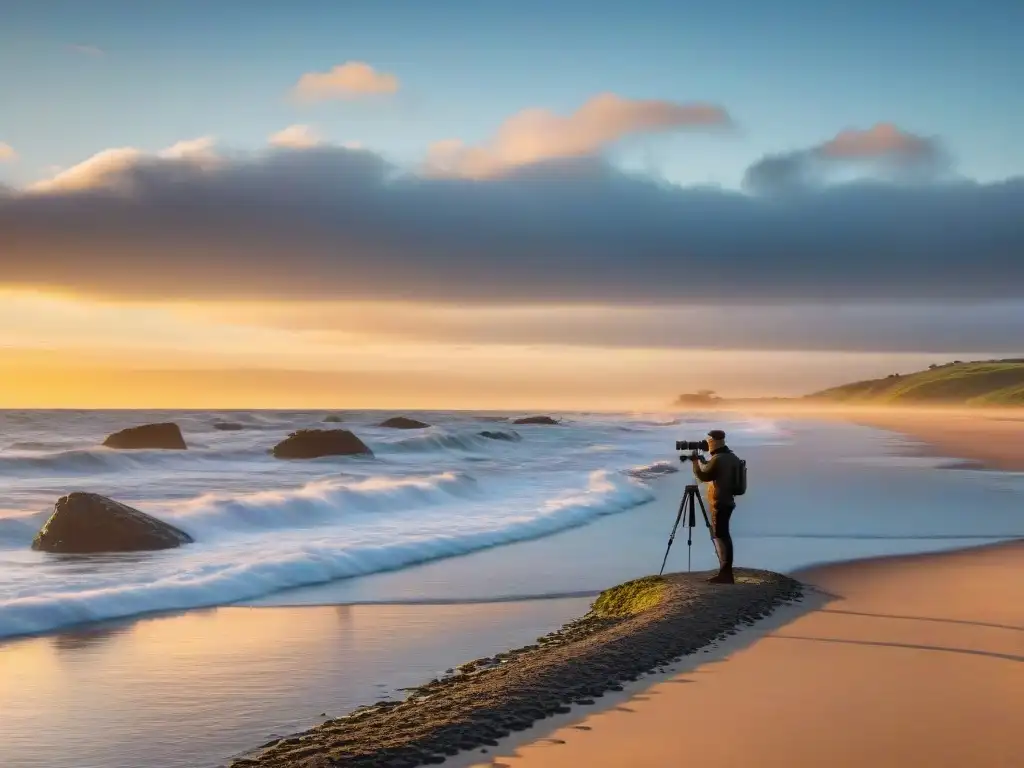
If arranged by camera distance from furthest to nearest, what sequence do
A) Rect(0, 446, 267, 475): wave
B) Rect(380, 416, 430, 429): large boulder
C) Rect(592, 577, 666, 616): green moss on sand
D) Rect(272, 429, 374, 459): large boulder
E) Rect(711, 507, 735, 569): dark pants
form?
Rect(380, 416, 430, 429): large boulder → Rect(272, 429, 374, 459): large boulder → Rect(0, 446, 267, 475): wave → Rect(711, 507, 735, 569): dark pants → Rect(592, 577, 666, 616): green moss on sand

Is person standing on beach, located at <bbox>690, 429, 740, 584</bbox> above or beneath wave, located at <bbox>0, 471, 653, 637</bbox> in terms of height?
above

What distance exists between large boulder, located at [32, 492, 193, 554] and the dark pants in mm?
9852

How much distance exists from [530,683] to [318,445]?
134 feet

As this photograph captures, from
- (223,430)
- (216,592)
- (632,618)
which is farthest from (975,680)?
(223,430)

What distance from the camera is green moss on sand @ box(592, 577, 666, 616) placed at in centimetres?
1288

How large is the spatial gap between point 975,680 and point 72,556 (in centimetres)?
1375

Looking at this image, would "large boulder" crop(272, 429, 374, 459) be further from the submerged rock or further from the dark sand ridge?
the dark sand ridge

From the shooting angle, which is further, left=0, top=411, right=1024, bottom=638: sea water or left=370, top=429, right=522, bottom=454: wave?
left=370, top=429, right=522, bottom=454: wave

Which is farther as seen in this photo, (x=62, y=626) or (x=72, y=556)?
(x=72, y=556)

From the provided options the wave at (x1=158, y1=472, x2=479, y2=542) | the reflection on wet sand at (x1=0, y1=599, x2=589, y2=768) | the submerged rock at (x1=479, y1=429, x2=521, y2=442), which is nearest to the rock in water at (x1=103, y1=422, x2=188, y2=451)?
the submerged rock at (x1=479, y1=429, x2=521, y2=442)

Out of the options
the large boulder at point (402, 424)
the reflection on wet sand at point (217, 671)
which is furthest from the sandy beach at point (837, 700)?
the large boulder at point (402, 424)

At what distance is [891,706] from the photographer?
845 centimetres

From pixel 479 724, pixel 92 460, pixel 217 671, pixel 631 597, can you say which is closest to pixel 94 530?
pixel 217 671

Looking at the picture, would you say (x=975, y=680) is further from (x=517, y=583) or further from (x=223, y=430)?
(x=223, y=430)
